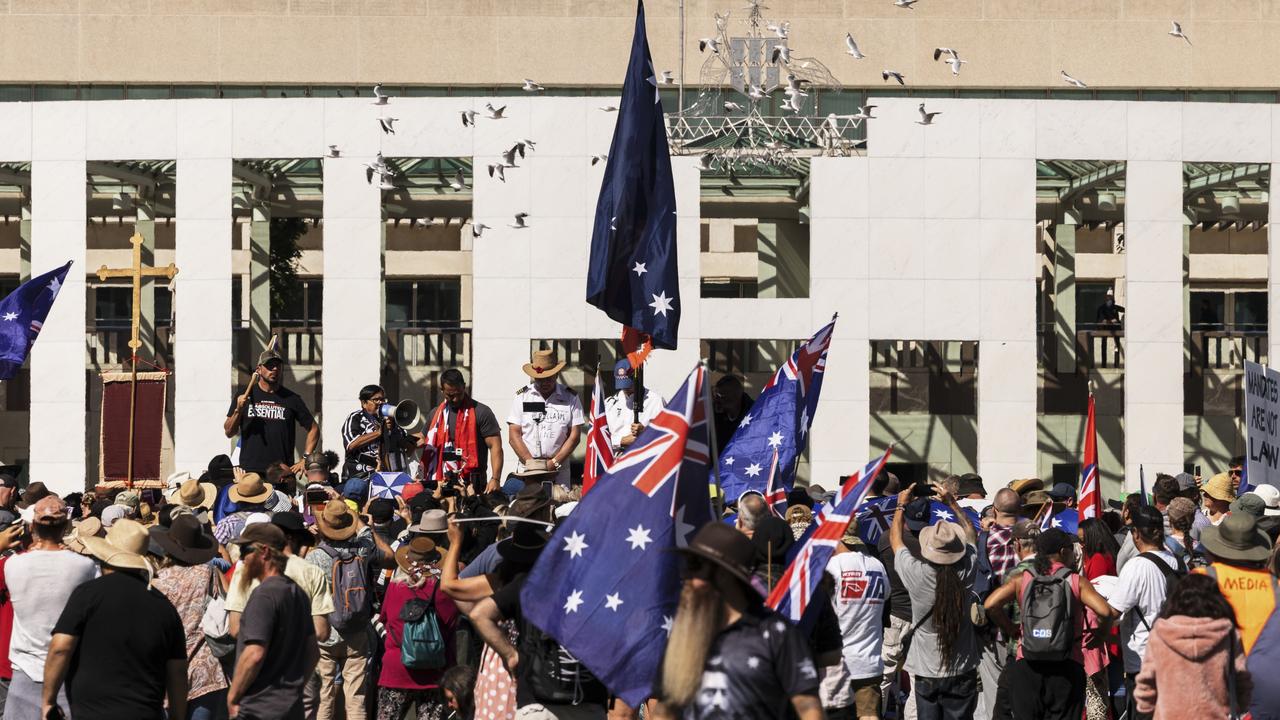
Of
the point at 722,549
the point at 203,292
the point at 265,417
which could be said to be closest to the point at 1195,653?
the point at 722,549

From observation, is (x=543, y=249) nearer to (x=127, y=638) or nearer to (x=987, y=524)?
(x=987, y=524)

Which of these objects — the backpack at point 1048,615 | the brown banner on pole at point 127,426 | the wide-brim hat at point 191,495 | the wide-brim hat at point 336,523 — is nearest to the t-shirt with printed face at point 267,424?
the wide-brim hat at point 191,495

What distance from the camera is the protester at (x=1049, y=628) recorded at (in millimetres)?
11273

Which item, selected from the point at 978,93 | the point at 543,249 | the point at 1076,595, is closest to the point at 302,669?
the point at 1076,595

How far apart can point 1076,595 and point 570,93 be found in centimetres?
2564

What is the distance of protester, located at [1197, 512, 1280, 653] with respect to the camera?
927 centimetres

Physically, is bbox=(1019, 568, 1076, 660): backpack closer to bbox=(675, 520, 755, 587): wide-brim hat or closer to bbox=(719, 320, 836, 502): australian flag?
bbox=(719, 320, 836, 502): australian flag

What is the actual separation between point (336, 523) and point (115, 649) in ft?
10.9

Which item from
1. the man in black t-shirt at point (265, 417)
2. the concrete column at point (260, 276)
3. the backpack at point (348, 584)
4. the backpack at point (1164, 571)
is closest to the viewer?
the backpack at point (1164, 571)

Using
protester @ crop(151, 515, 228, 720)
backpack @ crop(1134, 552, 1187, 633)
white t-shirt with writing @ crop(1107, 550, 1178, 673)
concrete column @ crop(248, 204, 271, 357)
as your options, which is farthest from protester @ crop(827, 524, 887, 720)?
concrete column @ crop(248, 204, 271, 357)

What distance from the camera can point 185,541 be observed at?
34.5ft

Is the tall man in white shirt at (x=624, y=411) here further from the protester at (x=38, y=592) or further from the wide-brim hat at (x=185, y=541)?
the protester at (x=38, y=592)

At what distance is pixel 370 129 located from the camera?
29594 mm

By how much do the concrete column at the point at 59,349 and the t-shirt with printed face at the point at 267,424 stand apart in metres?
11.6
